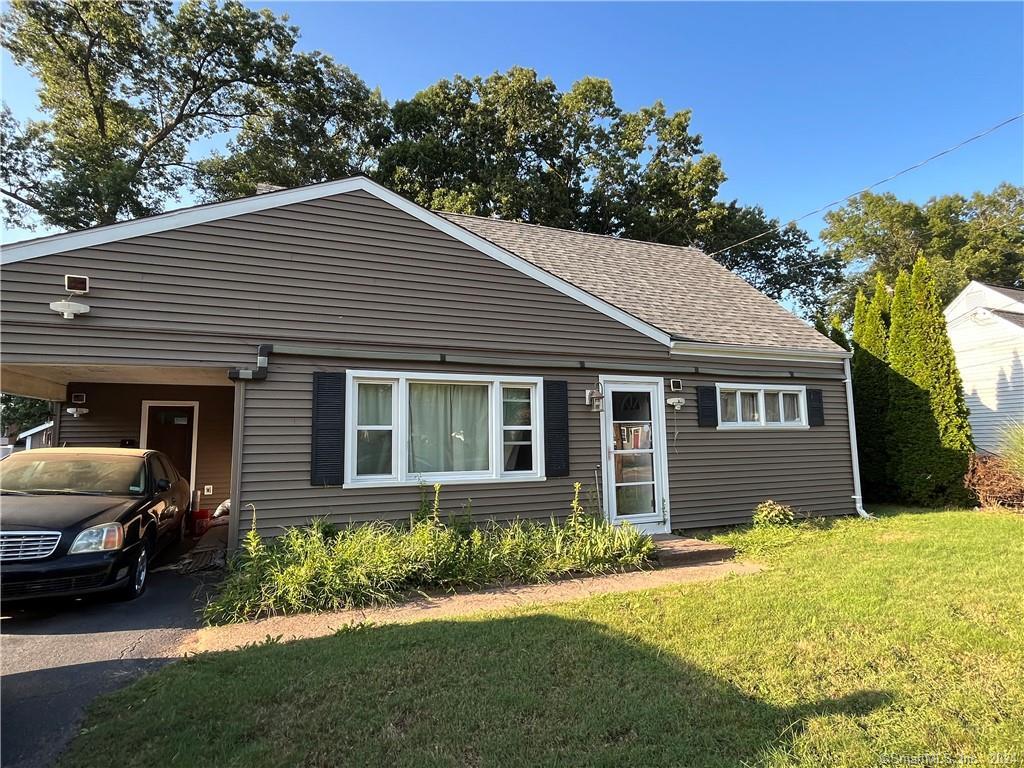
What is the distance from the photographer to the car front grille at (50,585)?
4.55 meters

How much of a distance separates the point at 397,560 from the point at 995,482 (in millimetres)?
11653

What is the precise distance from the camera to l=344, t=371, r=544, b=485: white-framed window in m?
6.82

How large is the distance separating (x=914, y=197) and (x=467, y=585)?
40.8 metres

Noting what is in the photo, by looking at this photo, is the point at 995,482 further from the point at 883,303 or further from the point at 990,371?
the point at 990,371

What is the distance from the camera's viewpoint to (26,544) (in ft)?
15.1

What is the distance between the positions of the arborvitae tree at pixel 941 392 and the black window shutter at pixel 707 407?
579 centimetres

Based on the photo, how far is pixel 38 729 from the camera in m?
3.06

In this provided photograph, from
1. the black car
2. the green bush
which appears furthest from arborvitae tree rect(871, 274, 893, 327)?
the black car

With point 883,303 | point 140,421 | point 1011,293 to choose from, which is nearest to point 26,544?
point 140,421

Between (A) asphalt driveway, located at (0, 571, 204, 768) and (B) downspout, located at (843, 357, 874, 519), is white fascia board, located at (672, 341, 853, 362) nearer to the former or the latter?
(B) downspout, located at (843, 357, 874, 519)

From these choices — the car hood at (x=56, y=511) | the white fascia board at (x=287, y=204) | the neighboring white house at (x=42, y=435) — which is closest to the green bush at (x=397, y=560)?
the car hood at (x=56, y=511)

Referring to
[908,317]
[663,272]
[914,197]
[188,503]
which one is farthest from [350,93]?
[914,197]

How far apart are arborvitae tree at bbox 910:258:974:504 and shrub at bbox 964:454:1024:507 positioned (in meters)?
0.16

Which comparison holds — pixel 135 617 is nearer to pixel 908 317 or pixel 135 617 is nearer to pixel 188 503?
pixel 188 503
